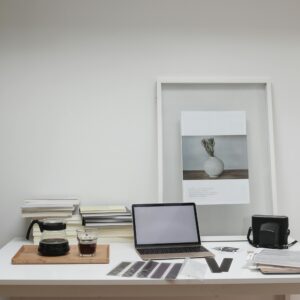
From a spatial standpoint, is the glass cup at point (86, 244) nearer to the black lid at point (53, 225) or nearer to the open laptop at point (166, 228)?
the black lid at point (53, 225)

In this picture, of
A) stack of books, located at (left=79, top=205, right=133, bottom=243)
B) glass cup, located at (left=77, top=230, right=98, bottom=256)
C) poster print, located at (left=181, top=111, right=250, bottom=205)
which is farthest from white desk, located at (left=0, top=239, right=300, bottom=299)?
poster print, located at (left=181, top=111, right=250, bottom=205)

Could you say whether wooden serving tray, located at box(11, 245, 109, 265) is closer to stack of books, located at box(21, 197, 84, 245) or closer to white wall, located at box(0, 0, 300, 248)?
stack of books, located at box(21, 197, 84, 245)

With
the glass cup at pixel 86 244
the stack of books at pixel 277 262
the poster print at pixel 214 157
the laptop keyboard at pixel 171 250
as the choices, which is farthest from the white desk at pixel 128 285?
the poster print at pixel 214 157

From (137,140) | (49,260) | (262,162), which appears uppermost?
(137,140)

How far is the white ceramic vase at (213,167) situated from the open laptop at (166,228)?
0.74 ft

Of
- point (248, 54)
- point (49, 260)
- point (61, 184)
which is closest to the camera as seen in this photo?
point (49, 260)

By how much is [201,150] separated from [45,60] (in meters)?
0.92

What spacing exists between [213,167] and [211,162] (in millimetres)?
27

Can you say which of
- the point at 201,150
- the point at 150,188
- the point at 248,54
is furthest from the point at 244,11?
the point at 150,188

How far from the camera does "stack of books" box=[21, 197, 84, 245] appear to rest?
161 cm

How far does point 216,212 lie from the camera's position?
1848 millimetres

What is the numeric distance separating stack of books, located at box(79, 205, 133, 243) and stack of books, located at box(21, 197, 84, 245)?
49 mm

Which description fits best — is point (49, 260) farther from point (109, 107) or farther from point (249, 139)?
point (249, 139)

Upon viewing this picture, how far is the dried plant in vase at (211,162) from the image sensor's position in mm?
1834
